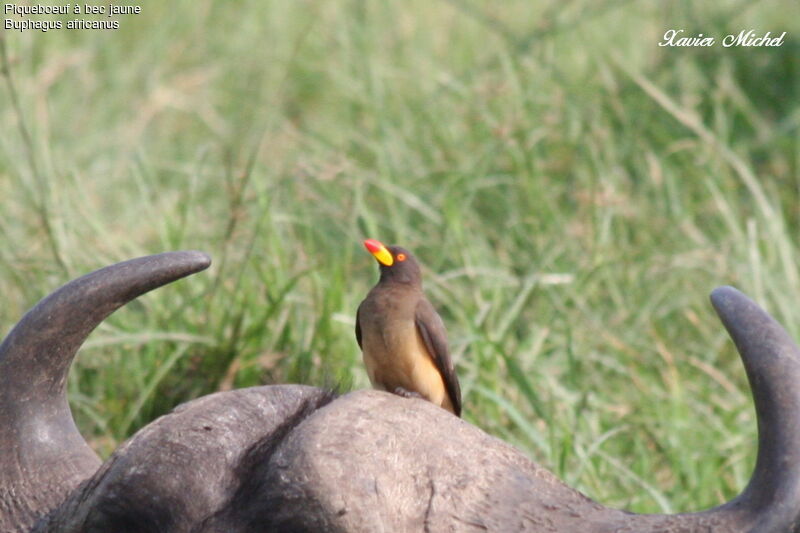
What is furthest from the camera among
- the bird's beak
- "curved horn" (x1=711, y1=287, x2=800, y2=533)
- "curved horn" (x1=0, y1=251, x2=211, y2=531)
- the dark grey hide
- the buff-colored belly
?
the bird's beak

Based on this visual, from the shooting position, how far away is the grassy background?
17.0ft

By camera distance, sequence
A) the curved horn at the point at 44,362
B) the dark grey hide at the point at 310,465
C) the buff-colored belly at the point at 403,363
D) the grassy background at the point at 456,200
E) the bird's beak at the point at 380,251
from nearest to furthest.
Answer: the dark grey hide at the point at 310,465 → the curved horn at the point at 44,362 → the buff-colored belly at the point at 403,363 → the bird's beak at the point at 380,251 → the grassy background at the point at 456,200

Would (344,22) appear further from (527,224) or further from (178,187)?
(527,224)

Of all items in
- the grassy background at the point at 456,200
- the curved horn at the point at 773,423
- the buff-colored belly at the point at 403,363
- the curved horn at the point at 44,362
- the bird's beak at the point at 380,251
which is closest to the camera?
the curved horn at the point at 773,423

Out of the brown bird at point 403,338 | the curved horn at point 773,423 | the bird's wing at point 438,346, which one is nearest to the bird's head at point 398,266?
the brown bird at point 403,338

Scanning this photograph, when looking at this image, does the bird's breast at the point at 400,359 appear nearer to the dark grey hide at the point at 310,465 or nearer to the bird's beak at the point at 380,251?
the bird's beak at the point at 380,251

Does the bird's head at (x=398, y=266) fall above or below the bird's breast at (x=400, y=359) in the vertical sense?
above

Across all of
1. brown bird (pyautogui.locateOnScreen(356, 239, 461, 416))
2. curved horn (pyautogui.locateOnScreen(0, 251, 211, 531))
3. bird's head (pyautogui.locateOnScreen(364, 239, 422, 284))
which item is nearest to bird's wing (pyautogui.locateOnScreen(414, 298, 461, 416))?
brown bird (pyautogui.locateOnScreen(356, 239, 461, 416))

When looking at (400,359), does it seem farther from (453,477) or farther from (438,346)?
(453,477)

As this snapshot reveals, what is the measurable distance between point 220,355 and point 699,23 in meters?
4.68

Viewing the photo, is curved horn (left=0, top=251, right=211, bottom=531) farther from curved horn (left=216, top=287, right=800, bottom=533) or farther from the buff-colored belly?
the buff-colored belly

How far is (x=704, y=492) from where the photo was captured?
15.7ft

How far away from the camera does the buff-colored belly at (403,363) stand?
3.44 m

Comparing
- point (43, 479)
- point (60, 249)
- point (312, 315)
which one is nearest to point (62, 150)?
point (60, 249)
